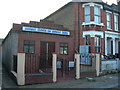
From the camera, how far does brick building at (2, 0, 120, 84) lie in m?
13.9

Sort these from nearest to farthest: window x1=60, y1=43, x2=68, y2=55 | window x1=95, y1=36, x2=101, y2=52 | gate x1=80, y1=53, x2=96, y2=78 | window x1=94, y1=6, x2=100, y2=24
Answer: gate x1=80, y1=53, x2=96, y2=78 < window x1=60, y1=43, x2=68, y2=55 < window x1=94, y1=6, x2=100, y2=24 < window x1=95, y1=36, x2=101, y2=52

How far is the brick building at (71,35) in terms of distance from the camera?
13.9 metres

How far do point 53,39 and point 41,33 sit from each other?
1.59 metres

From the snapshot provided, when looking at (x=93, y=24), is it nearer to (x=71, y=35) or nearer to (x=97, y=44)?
(x=97, y=44)

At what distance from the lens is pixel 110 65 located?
52.5 ft

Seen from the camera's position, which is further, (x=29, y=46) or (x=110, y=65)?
(x=110, y=65)

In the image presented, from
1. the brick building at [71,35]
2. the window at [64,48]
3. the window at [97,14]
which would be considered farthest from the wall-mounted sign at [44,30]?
the window at [97,14]

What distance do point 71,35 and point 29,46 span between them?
17.8ft

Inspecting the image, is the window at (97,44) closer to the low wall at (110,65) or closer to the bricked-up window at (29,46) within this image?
the low wall at (110,65)

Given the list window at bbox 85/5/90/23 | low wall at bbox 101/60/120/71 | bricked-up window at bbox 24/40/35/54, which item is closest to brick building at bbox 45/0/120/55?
window at bbox 85/5/90/23

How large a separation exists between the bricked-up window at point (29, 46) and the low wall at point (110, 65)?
7976 mm

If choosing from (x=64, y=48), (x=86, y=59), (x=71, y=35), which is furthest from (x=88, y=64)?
(x=71, y=35)

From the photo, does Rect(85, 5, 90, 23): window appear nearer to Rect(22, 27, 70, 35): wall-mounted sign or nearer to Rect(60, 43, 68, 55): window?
Rect(22, 27, 70, 35): wall-mounted sign

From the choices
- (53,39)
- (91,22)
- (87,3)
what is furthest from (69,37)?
(87,3)
